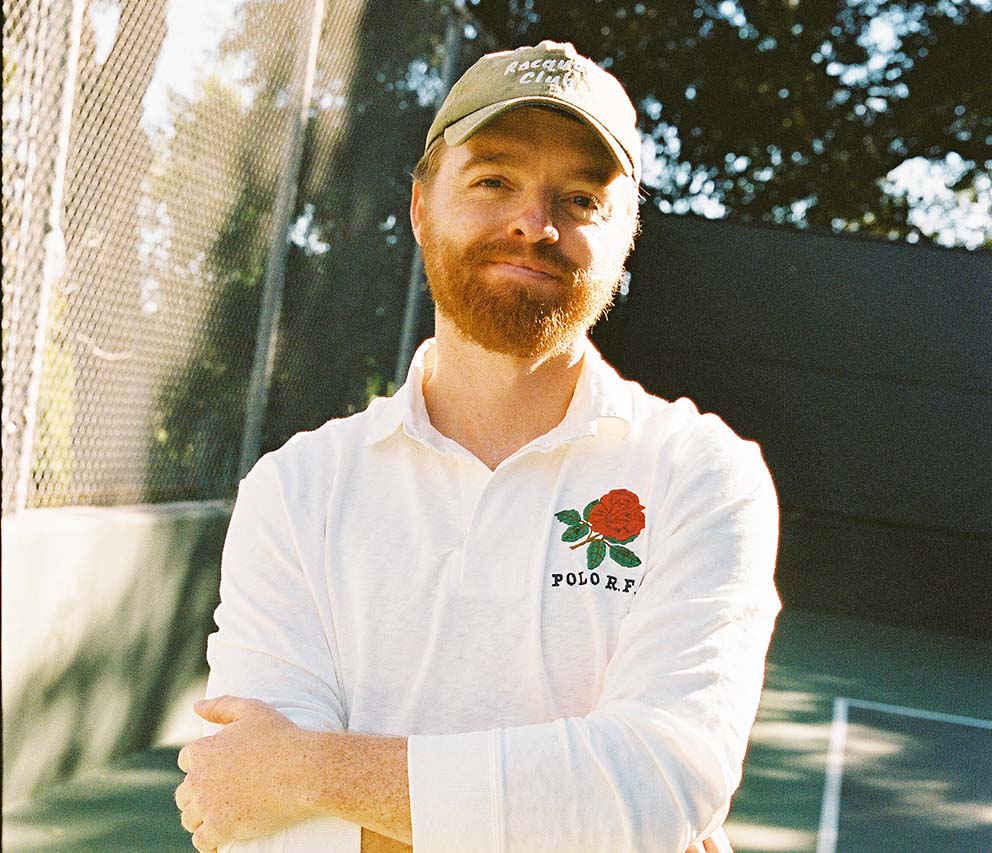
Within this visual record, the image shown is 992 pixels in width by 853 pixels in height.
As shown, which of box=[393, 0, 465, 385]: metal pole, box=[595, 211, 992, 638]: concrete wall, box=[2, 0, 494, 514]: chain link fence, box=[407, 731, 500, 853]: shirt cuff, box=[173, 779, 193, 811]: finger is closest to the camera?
box=[407, 731, 500, 853]: shirt cuff

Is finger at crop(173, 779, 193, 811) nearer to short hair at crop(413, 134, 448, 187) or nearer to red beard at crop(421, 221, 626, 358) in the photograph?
red beard at crop(421, 221, 626, 358)

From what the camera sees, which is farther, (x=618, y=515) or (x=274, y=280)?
(x=274, y=280)

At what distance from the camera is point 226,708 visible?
1465 mm

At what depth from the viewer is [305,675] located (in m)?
1.51

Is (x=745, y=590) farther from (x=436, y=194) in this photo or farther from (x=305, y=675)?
(x=436, y=194)

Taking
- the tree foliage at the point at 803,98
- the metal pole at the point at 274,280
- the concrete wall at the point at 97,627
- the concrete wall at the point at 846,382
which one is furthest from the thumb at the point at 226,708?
→ the tree foliage at the point at 803,98

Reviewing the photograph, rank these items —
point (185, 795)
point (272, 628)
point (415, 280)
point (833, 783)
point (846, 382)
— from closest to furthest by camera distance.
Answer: point (185, 795)
point (272, 628)
point (833, 783)
point (415, 280)
point (846, 382)

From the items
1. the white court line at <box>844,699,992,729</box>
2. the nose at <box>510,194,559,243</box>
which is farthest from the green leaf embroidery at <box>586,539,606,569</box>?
the white court line at <box>844,699,992,729</box>

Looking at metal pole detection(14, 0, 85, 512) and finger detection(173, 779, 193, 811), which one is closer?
finger detection(173, 779, 193, 811)

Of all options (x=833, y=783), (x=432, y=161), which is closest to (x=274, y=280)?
(x=833, y=783)

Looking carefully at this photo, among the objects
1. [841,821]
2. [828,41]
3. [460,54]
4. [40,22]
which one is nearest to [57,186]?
[40,22]

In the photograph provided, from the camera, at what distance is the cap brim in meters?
1.61

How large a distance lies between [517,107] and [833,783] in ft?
12.9

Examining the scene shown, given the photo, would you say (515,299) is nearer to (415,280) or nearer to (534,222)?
(534,222)
